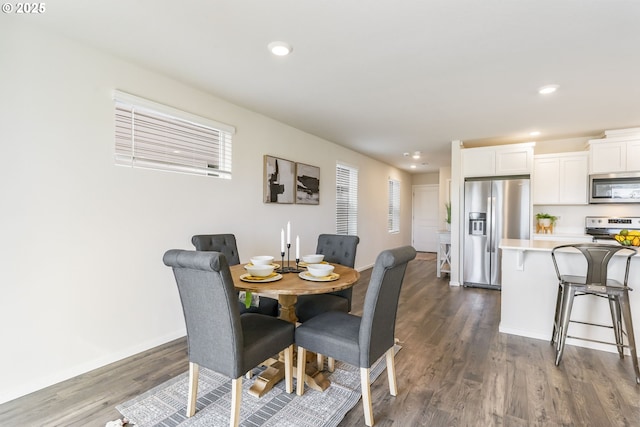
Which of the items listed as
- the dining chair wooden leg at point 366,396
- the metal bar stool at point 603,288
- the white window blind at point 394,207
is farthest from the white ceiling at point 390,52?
the white window blind at point 394,207

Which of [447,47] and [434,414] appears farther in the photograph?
[447,47]

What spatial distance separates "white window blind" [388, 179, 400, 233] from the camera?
25.4ft

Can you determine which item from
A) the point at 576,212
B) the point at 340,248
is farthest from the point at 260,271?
the point at 576,212

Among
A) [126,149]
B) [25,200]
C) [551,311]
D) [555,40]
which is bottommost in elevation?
[551,311]

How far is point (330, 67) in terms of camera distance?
2539 mm

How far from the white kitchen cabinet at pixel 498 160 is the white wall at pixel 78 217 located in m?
3.97

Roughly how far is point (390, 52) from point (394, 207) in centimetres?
599

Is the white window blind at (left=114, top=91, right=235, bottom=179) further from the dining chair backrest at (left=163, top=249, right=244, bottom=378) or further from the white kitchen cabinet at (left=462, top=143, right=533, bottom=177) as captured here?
the white kitchen cabinet at (left=462, top=143, right=533, bottom=177)

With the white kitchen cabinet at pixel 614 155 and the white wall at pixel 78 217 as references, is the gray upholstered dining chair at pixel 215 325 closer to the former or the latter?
the white wall at pixel 78 217

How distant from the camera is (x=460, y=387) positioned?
2113 mm

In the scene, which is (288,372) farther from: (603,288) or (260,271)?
(603,288)

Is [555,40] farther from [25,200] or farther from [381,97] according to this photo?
[25,200]

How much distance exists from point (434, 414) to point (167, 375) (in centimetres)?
185

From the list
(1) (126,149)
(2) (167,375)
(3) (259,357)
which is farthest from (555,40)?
(2) (167,375)
